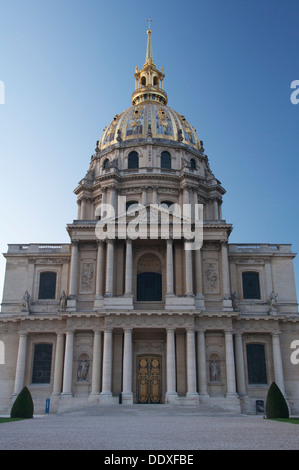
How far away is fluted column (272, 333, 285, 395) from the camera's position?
3766 centimetres

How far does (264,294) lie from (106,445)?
1221 inches

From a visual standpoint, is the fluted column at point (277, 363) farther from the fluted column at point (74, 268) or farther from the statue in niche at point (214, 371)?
the fluted column at point (74, 268)

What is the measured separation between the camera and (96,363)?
36.7 m

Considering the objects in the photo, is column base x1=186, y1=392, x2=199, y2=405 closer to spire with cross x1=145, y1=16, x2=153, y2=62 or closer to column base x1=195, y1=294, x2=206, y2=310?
column base x1=195, y1=294, x2=206, y2=310

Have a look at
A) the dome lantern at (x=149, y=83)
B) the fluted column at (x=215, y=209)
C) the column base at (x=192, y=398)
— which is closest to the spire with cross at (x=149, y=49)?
the dome lantern at (x=149, y=83)

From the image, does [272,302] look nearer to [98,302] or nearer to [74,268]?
[98,302]

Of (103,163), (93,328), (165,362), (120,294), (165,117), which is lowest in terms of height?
(165,362)

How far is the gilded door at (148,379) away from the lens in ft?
123

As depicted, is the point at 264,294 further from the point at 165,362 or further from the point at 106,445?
the point at 106,445

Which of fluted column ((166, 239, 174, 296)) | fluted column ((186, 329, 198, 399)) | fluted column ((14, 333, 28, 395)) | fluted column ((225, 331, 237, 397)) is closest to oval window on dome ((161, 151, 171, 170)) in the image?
fluted column ((166, 239, 174, 296))

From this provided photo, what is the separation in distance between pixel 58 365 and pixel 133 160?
24.1 metres

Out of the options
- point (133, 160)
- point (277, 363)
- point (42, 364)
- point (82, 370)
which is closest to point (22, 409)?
point (82, 370)

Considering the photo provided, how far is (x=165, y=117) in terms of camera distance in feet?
182
